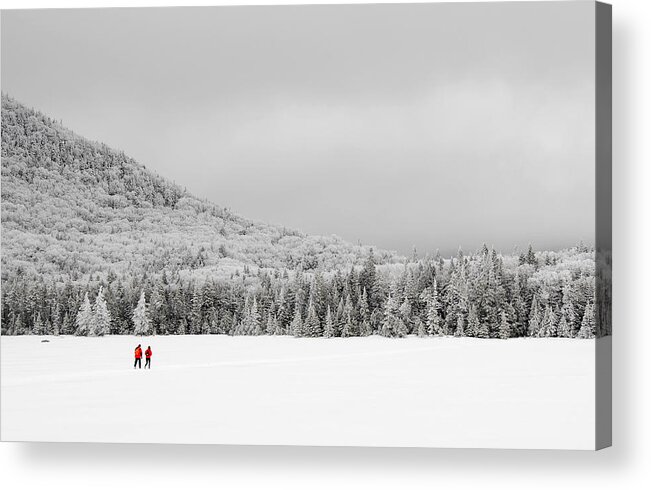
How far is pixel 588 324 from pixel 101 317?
21.5ft

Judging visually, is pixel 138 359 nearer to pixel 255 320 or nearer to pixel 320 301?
pixel 255 320

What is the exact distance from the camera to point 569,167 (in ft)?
37.8

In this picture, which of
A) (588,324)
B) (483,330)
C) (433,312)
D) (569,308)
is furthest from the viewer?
(433,312)

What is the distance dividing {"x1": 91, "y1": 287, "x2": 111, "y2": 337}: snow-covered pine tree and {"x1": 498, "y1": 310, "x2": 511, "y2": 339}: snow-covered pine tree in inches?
211

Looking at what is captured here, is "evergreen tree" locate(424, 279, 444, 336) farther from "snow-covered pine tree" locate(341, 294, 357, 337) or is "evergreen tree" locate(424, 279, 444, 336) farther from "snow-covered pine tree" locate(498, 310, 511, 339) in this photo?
"snow-covered pine tree" locate(341, 294, 357, 337)

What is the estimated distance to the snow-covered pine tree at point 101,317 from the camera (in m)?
13.2

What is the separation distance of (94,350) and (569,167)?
6811 mm

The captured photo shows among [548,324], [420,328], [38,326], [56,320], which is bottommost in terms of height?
[38,326]

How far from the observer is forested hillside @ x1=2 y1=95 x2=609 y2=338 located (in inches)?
506

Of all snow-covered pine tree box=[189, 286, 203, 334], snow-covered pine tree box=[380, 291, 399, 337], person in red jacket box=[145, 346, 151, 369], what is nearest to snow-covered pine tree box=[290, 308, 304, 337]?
snow-covered pine tree box=[380, 291, 399, 337]

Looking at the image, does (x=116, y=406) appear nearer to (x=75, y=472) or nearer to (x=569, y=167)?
(x=75, y=472)

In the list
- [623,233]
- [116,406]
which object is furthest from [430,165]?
[116,406]

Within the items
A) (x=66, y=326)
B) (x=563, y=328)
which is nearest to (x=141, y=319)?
(x=66, y=326)

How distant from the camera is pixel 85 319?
1341cm
